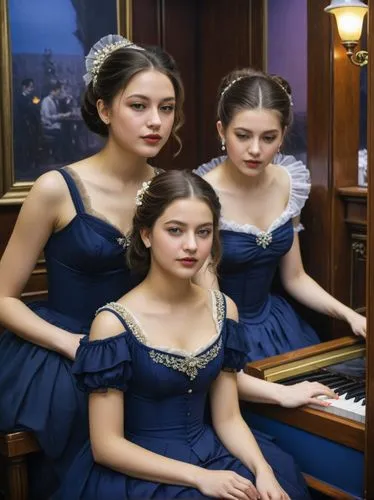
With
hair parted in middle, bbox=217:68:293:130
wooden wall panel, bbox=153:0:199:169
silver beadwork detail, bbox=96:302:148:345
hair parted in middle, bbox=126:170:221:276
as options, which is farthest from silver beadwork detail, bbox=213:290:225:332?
wooden wall panel, bbox=153:0:199:169

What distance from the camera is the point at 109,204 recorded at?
2.42m

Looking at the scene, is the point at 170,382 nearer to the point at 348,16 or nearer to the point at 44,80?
the point at 348,16

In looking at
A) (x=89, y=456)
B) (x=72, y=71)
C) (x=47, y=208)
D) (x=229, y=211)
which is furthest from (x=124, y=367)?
(x=72, y=71)

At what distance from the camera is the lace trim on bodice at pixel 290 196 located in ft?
8.78

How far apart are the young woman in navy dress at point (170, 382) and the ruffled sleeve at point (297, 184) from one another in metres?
0.73

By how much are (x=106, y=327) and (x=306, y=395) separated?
60 centimetres

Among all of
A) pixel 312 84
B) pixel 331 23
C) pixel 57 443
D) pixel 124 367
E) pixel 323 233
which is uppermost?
pixel 331 23

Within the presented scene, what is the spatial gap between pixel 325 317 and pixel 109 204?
1020 millimetres

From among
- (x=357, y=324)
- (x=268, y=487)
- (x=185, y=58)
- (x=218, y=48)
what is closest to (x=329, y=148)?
(x=357, y=324)

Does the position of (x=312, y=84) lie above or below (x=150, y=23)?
below

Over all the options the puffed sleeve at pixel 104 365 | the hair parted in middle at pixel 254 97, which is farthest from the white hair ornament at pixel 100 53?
the puffed sleeve at pixel 104 365

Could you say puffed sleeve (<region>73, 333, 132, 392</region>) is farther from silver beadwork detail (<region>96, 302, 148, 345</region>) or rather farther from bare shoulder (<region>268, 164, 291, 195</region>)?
bare shoulder (<region>268, 164, 291, 195</region>)

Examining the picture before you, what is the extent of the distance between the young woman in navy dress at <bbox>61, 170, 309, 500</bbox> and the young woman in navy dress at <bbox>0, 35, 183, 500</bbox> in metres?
0.24

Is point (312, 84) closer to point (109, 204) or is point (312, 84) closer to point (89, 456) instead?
point (109, 204)
